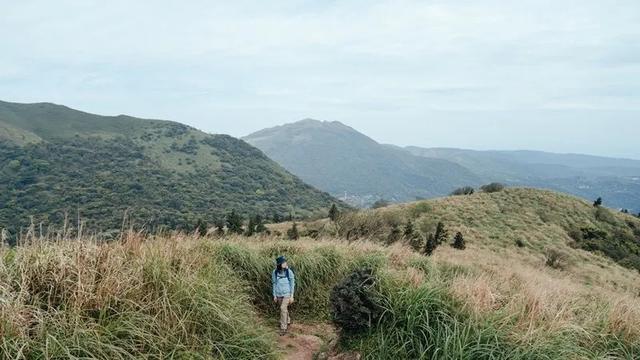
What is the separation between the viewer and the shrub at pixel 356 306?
6.64 meters

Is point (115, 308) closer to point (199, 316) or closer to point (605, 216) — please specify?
point (199, 316)

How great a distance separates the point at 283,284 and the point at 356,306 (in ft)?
9.40

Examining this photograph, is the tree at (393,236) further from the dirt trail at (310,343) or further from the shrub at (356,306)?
the shrub at (356,306)

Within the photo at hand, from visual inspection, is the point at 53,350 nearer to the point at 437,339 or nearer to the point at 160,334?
the point at 160,334

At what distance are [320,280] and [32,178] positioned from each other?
161 meters

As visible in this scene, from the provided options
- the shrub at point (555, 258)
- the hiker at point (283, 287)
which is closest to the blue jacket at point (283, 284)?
the hiker at point (283, 287)

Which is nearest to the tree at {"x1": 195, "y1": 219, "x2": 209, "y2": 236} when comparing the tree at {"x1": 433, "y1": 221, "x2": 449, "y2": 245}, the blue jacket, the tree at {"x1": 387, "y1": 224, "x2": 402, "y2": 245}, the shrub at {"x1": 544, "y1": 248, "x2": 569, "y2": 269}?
the blue jacket

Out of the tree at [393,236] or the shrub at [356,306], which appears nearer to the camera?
the shrub at [356,306]

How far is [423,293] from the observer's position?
6.42 metres

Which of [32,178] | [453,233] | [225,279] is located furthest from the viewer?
[32,178]

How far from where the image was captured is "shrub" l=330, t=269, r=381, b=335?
6.64 meters

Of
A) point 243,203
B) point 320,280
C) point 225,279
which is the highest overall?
point 225,279

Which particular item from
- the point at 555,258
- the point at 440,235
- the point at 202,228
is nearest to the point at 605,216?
the point at 555,258

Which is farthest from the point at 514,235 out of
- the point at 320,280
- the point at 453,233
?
the point at 320,280
